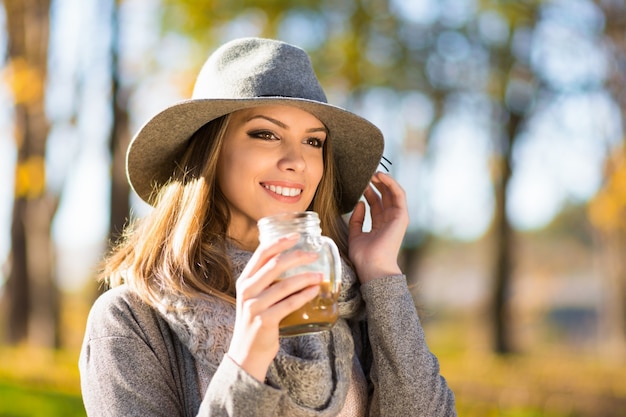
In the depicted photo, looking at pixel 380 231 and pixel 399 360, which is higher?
pixel 380 231

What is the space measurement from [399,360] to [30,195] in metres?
8.51

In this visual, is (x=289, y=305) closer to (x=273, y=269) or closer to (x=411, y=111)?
(x=273, y=269)

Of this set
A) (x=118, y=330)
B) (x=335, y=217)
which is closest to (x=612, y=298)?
(x=335, y=217)

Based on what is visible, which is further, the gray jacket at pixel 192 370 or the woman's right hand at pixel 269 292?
the gray jacket at pixel 192 370

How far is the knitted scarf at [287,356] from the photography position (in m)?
2.11

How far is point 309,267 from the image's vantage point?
5.87 feet

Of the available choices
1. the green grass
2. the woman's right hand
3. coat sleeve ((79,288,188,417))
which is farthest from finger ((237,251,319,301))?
the green grass

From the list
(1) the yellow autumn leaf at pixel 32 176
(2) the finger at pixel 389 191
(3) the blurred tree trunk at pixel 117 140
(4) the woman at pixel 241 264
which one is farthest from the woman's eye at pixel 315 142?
(1) the yellow autumn leaf at pixel 32 176

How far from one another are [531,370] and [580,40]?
4281mm

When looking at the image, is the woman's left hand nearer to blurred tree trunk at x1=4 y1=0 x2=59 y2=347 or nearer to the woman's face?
the woman's face

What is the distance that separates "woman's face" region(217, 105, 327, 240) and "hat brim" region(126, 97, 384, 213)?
6cm

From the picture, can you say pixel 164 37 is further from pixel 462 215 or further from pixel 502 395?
pixel 462 215

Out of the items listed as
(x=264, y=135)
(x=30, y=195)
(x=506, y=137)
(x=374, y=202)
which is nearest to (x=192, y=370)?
(x=264, y=135)

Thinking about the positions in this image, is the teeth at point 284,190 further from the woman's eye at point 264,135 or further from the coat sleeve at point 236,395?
the coat sleeve at point 236,395
